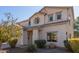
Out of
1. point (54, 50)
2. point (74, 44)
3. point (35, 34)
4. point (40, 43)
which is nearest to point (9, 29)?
point (35, 34)

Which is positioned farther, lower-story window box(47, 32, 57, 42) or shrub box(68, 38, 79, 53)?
lower-story window box(47, 32, 57, 42)

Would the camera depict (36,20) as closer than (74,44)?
No

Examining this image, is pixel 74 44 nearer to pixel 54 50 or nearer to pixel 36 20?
pixel 54 50

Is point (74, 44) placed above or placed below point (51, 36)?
below

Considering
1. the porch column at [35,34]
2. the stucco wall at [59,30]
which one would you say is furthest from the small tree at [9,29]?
the stucco wall at [59,30]

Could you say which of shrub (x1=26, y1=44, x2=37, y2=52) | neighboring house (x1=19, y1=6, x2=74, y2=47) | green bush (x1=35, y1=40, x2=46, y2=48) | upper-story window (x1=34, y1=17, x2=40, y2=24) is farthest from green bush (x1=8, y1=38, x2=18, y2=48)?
upper-story window (x1=34, y1=17, x2=40, y2=24)

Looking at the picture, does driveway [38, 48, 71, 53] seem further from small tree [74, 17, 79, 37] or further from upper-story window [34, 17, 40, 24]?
upper-story window [34, 17, 40, 24]

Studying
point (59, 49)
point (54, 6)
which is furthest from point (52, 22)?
point (59, 49)

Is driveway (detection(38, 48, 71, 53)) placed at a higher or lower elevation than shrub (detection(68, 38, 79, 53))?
lower
